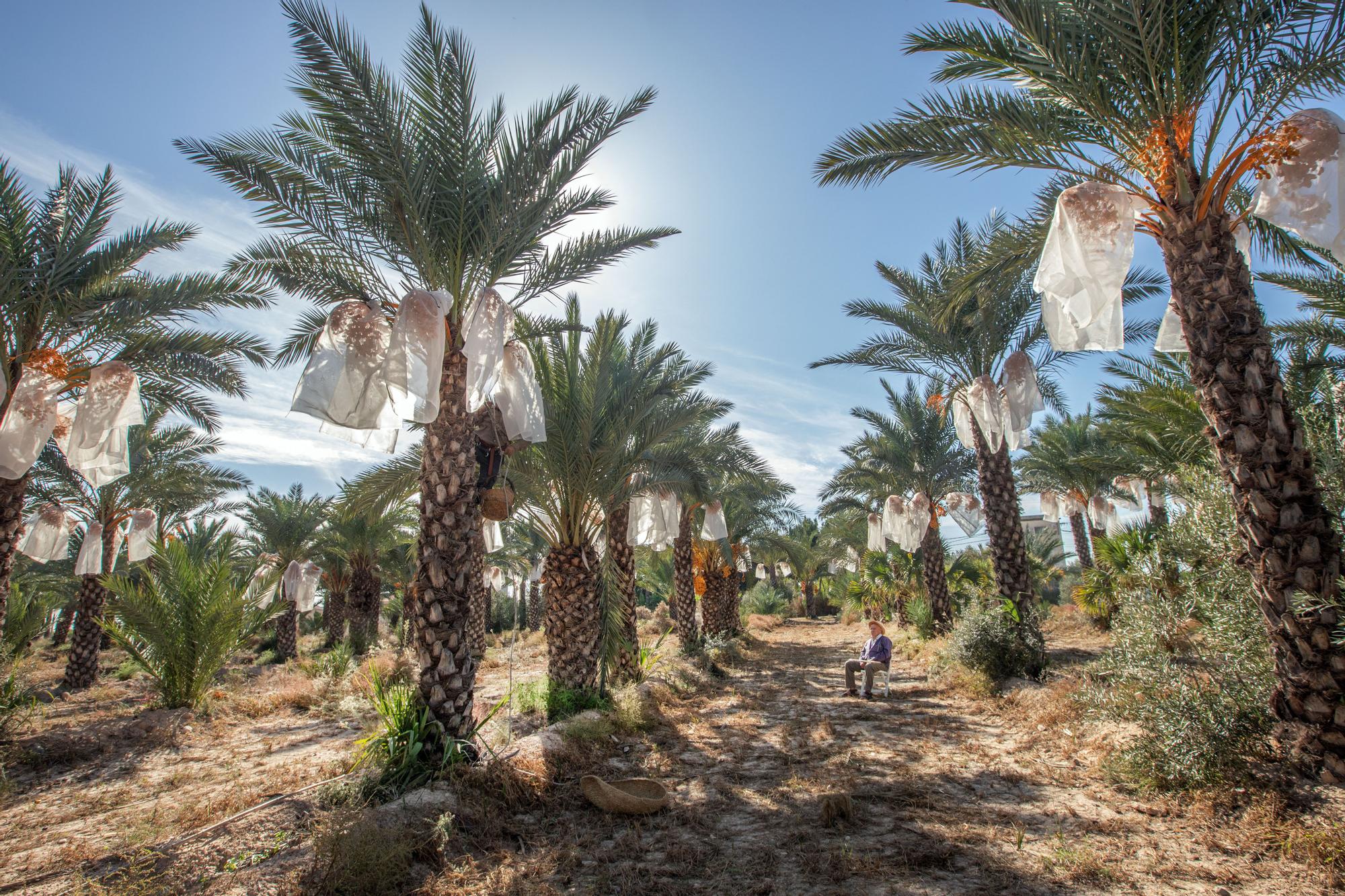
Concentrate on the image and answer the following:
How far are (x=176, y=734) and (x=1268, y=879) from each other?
10.7 m

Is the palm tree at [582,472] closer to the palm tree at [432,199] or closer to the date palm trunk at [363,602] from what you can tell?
the palm tree at [432,199]

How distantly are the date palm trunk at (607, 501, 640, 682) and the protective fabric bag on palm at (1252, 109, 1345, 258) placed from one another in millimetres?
7764

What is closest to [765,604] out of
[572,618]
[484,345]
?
[572,618]

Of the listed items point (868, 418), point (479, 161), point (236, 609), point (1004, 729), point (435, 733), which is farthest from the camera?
point (868, 418)

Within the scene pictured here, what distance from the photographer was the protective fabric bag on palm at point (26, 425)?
5.35m

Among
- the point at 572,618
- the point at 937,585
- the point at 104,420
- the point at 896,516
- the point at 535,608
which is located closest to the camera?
the point at 104,420

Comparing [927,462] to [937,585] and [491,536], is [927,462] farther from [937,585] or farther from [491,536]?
[491,536]

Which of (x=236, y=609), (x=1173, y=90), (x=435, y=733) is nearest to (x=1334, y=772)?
(x=1173, y=90)

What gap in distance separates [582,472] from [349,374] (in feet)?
15.7

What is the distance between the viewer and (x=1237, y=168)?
436 cm

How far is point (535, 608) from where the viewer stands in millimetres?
32219

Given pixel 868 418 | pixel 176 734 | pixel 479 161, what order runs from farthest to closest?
pixel 868 418 → pixel 176 734 → pixel 479 161

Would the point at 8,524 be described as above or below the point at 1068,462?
below

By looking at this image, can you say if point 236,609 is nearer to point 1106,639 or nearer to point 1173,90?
point 1173,90
